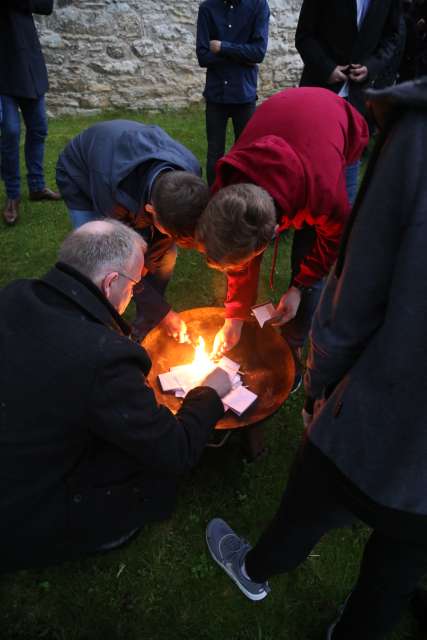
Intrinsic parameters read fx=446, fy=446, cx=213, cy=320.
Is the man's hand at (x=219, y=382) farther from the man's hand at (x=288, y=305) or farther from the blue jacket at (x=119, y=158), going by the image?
the blue jacket at (x=119, y=158)

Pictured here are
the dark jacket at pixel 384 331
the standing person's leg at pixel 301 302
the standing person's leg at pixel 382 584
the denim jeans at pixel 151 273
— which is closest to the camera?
the dark jacket at pixel 384 331

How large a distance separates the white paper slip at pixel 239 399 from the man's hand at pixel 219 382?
0.04m

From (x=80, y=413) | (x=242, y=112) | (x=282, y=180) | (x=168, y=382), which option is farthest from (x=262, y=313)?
(x=242, y=112)

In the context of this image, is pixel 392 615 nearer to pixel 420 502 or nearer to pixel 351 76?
pixel 420 502

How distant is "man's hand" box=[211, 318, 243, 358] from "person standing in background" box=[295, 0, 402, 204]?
2.45 meters

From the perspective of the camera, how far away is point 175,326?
241 cm

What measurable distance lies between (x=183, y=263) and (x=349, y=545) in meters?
2.65

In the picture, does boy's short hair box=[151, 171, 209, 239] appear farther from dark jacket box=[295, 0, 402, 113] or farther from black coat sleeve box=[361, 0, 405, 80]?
black coat sleeve box=[361, 0, 405, 80]

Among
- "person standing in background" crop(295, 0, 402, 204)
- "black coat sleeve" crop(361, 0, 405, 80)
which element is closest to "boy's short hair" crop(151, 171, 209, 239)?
"person standing in background" crop(295, 0, 402, 204)

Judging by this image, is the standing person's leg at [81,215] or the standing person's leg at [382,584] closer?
the standing person's leg at [382,584]

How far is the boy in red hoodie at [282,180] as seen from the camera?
1772 mm

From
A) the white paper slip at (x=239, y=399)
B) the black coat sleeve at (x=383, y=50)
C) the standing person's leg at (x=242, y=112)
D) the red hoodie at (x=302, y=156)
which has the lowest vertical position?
the white paper slip at (x=239, y=399)

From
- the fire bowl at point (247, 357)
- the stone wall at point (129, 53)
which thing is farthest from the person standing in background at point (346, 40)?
the stone wall at point (129, 53)

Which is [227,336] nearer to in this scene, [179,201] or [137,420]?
[179,201]
